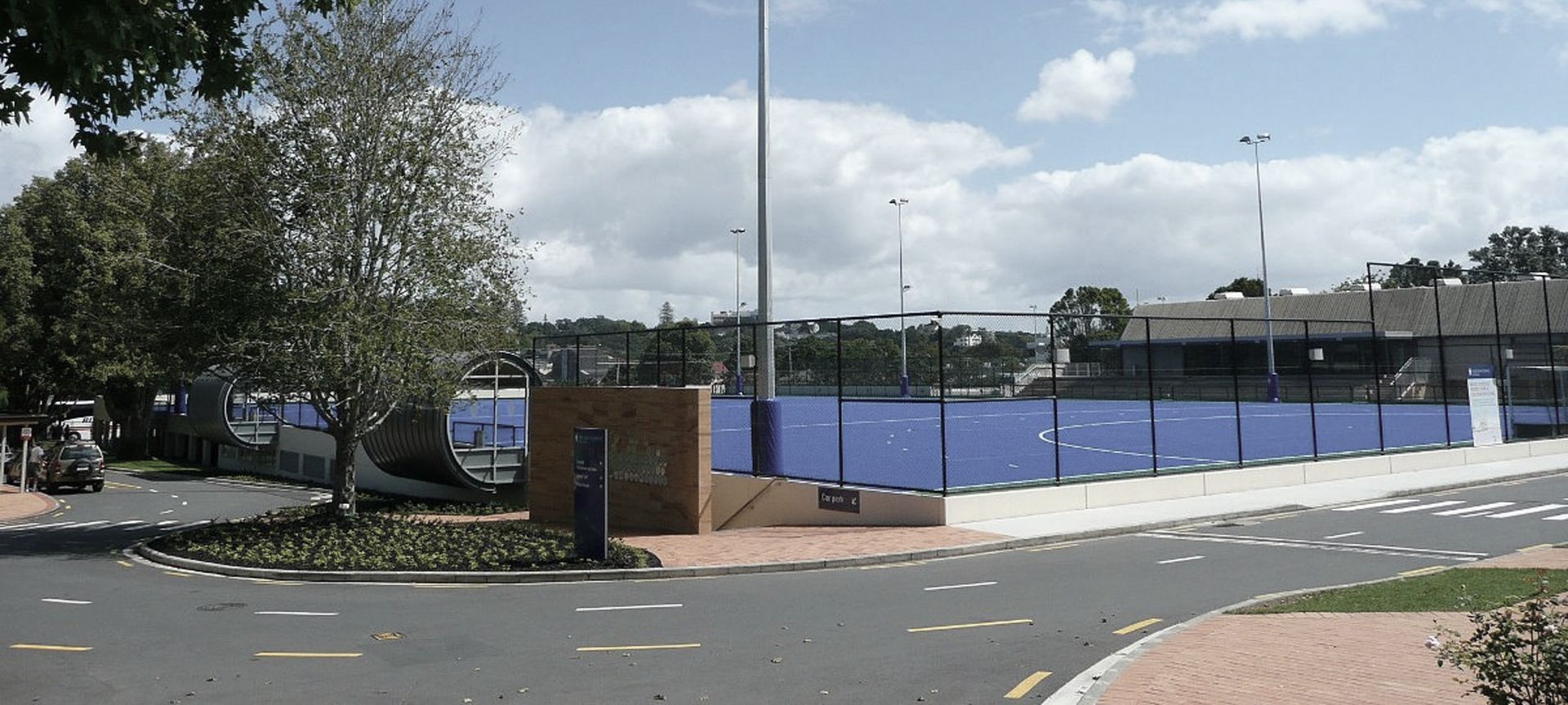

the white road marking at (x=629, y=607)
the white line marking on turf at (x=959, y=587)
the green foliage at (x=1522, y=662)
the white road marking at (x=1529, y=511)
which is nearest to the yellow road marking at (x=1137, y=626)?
the white line marking on turf at (x=959, y=587)

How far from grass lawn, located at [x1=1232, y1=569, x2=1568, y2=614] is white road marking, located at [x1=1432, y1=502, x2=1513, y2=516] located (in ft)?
28.5

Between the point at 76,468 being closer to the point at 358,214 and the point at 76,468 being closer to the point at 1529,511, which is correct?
the point at 358,214

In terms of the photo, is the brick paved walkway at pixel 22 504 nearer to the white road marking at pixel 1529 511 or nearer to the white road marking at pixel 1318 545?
the white road marking at pixel 1318 545

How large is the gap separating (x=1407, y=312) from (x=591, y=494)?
6909cm

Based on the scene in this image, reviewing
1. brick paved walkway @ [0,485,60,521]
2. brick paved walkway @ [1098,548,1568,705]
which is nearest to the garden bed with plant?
brick paved walkway @ [1098,548,1568,705]

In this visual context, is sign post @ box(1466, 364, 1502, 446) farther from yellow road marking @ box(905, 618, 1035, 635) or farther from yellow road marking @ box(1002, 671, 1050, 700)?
yellow road marking @ box(1002, 671, 1050, 700)

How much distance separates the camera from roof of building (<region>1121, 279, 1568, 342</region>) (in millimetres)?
60844

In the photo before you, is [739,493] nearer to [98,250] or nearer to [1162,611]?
[1162,611]

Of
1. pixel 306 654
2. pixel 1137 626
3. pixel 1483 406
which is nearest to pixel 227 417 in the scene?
pixel 306 654

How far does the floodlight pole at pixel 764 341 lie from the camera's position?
22.5 meters

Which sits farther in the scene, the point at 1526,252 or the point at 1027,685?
the point at 1526,252

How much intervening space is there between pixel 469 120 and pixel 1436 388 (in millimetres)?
49065

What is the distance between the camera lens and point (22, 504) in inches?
1369

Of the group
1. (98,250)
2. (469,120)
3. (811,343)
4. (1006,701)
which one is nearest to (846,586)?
(1006,701)
